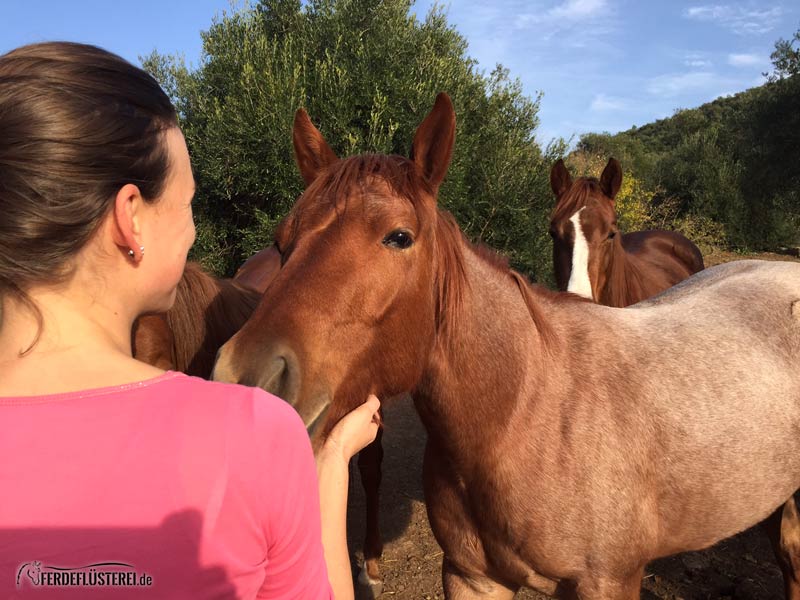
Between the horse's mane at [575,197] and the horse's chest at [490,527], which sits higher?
the horse's mane at [575,197]

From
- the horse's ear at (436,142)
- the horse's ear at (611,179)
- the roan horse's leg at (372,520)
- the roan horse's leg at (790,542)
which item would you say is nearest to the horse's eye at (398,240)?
the horse's ear at (436,142)

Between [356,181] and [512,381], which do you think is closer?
[356,181]

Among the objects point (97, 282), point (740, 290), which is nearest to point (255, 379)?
point (97, 282)

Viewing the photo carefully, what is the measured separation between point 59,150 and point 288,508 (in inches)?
26.0

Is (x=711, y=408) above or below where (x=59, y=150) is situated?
below

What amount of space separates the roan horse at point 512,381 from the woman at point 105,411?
2.04ft

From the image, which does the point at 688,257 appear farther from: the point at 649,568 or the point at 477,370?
the point at 477,370

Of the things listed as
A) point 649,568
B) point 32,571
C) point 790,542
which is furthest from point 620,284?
point 32,571

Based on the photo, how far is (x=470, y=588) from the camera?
2.71m

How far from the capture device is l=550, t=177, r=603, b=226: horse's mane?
5.86 meters

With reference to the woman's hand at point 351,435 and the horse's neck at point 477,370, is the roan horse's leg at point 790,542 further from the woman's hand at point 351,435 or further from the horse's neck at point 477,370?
the woman's hand at point 351,435

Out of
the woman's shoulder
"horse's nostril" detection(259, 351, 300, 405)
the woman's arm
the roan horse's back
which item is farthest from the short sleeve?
the roan horse's back

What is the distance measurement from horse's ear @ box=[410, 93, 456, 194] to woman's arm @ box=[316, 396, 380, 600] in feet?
3.47

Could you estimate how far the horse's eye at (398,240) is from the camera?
192 cm
